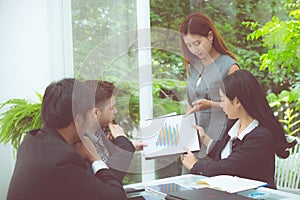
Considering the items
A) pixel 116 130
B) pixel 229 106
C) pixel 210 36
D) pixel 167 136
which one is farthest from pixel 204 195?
pixel 210 36

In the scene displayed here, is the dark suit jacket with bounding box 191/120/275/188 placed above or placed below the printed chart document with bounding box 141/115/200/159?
below

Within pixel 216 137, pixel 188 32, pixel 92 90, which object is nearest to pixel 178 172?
pixel 216 137

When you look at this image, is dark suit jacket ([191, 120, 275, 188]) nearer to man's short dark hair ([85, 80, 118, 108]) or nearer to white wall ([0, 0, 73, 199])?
man's short dark hair ([85, 80, 118, 108])

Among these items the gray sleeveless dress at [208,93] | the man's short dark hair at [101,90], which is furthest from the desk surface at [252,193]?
the man's short dark hair at [101,90]

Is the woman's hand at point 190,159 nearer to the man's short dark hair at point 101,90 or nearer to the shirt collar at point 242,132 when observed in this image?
the shirt collar at point 242,132

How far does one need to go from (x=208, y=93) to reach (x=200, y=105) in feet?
0.40

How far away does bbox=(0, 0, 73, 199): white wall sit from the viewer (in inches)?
121

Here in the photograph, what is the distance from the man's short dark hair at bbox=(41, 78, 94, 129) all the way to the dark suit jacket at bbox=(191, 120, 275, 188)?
68cm

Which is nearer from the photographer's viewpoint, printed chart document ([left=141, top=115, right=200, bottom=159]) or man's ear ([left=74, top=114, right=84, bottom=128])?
man's ear ([left=74, top=114, right=84, bottom=128])

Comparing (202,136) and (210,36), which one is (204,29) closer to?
(210,36)

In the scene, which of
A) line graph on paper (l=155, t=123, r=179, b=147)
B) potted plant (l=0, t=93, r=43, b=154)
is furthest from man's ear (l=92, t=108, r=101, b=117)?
potted plant (l=0, t=93, r=43, b=154)

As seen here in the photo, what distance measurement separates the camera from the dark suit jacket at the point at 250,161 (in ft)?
6.54

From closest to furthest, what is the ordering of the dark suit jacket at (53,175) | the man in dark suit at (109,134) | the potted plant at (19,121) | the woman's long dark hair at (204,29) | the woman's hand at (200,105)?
the dark suit jacket at (53,175) < the man in dark suit at (109,134) < the woman's hand at (200,105) < the woman's long dark hair at (204,29) < the potted plant at (19,121)

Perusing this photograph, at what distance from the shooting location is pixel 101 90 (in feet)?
5.72
